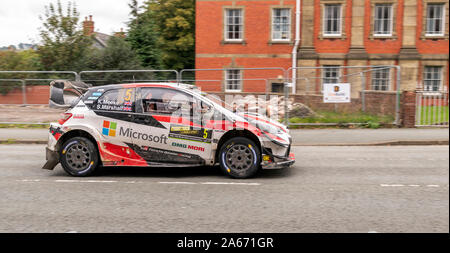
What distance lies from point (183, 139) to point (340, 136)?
23.6 feet

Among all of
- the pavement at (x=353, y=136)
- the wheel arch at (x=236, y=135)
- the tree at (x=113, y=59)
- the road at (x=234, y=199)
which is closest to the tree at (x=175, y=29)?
the tree at (x=113, y=59)

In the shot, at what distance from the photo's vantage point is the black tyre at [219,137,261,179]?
7.91 meters

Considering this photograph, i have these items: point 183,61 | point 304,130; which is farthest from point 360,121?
point 183,61

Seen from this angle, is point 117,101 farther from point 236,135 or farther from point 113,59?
point 113,59

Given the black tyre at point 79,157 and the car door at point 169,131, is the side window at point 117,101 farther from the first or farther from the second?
the black tyre at point 79,157

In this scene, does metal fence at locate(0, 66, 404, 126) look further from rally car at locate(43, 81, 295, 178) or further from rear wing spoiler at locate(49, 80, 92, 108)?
rally car at locate(43, 81, 295, 178)

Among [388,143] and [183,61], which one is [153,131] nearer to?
[388,143]

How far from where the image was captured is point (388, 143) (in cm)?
1267

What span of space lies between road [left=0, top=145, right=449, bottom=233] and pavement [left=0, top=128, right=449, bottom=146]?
284 cm

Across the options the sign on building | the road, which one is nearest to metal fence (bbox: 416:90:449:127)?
the sign on building

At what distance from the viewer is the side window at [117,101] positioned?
833 cm

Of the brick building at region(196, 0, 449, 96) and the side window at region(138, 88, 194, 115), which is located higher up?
the brick building at region(196, 0, 449, 96)

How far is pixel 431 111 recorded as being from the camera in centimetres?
Answer: 1554

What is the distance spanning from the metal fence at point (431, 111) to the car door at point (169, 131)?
399 inches
